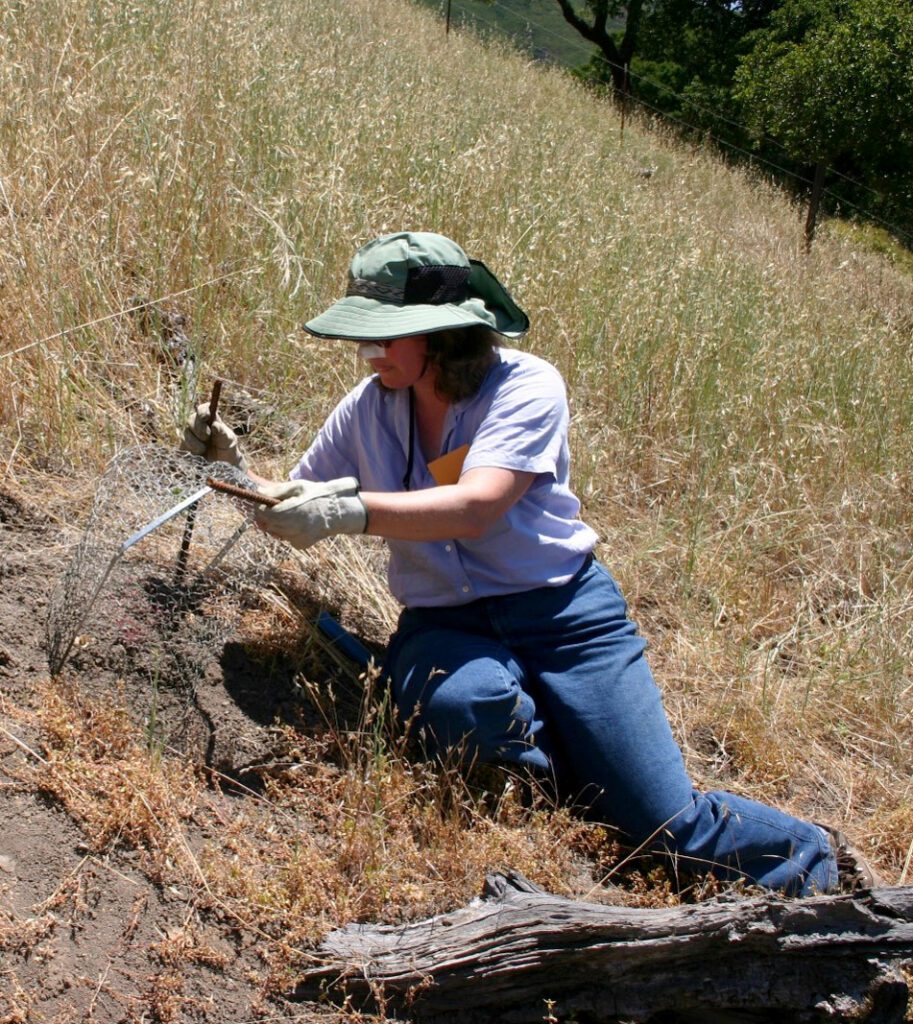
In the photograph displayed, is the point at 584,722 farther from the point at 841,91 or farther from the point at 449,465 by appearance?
the point at 841,91

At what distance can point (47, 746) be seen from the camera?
2.15m

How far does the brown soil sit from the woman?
43 centimetres

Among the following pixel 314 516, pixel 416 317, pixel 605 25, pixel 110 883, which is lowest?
pixel 110 883

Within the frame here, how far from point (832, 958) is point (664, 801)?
45cm

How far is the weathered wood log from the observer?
1931 mm

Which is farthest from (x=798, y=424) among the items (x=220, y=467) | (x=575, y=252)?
(x=220, y=467)

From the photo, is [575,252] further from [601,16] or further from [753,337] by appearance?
[601,16]

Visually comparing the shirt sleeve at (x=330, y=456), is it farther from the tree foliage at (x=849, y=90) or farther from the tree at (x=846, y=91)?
the tree foliage at (x=849, y=90)

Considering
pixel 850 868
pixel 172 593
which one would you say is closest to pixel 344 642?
pixel 172 593

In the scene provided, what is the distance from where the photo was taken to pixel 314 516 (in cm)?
218

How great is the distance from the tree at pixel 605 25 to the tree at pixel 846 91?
332 inches

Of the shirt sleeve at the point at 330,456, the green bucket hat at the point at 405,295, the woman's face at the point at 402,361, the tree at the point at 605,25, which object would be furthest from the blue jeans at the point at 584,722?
the tree at the point at 605,25

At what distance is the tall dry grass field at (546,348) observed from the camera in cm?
301

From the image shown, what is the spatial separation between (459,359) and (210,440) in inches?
25.8
